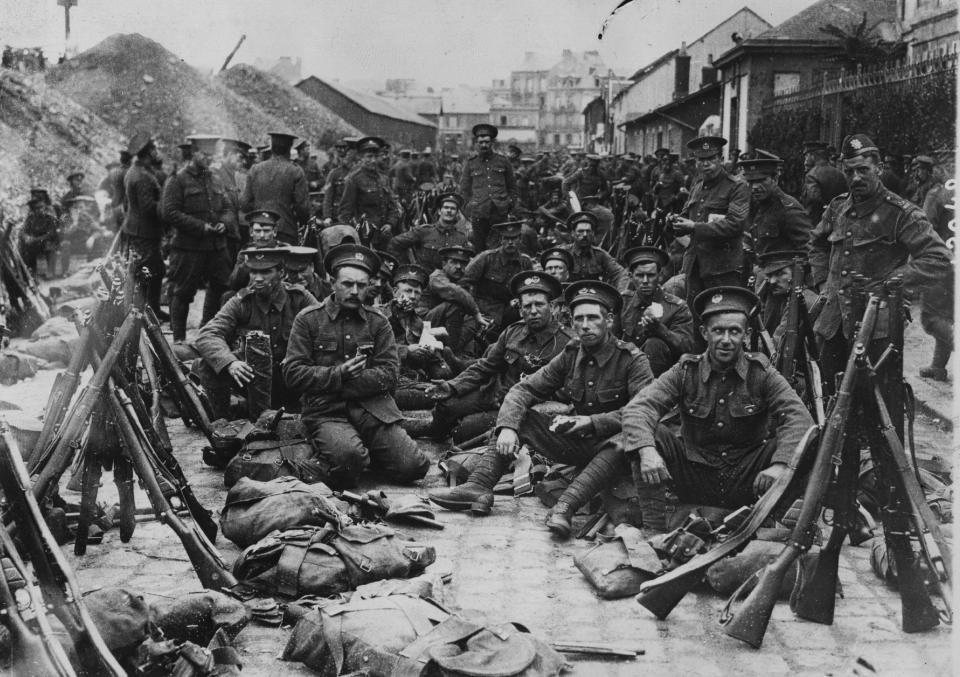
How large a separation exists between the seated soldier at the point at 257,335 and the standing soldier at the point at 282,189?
430 centimetres

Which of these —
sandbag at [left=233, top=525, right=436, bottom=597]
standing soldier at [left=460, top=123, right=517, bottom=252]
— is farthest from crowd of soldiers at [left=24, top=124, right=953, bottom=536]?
standing soldier at [left=460, top=123, right=517, bottom=252]

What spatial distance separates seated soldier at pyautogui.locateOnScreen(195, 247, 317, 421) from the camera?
7.84 metres

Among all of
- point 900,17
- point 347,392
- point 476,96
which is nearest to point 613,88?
point 476,96

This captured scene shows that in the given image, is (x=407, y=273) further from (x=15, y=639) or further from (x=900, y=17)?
(x=900, y=17)

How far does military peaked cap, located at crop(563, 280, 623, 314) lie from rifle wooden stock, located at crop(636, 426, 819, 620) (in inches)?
94.7

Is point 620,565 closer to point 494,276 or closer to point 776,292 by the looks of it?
point 776,292

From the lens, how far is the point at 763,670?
4340 millimetres

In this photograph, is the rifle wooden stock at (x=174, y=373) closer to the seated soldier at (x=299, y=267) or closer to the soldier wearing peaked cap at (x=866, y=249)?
the seated soldier at (x=299, y=267)

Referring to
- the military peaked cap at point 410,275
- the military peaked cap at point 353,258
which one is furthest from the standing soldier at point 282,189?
the military peaked cap at point 353,258

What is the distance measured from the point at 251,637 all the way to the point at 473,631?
1116 mm

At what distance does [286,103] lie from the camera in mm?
55500

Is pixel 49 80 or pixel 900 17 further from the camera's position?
pixel 49 80

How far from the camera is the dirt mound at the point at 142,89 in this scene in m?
39.9

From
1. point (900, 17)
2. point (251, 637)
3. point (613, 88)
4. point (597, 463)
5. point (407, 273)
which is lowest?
point (251, 637)
